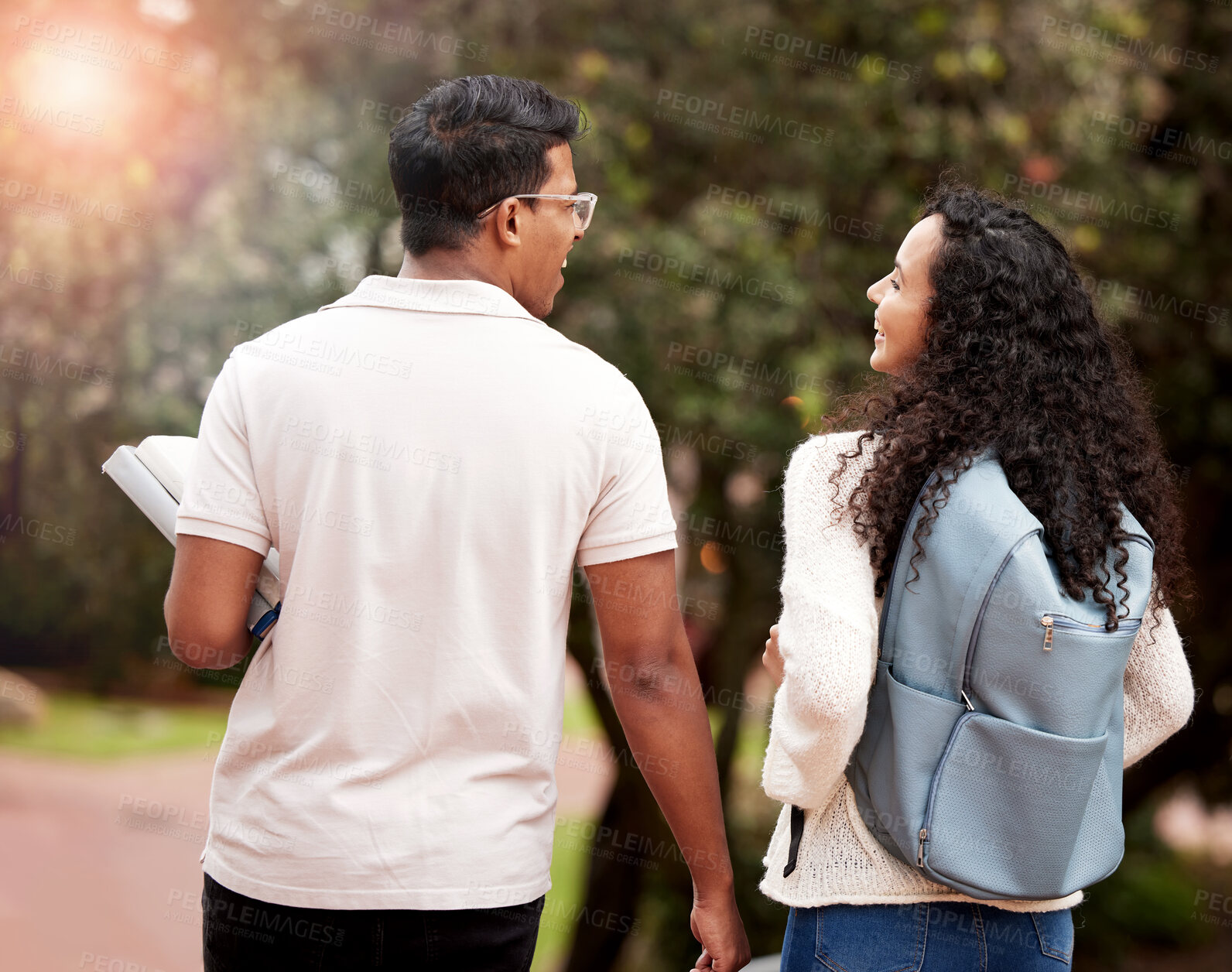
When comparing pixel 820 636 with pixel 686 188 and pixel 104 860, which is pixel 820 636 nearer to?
pixel 686 188

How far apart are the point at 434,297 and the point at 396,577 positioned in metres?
0.38

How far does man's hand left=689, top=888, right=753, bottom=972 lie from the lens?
1.74 m

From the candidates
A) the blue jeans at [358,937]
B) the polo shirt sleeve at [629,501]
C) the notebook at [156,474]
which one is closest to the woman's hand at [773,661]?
the polo shirt sleeve at [629,501]

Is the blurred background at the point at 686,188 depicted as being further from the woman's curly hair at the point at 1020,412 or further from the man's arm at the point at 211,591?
the man's arm at the point at 211,591

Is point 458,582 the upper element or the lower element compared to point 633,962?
upper

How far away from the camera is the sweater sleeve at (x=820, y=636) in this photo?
145 centimetres

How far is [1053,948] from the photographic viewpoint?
1538mm

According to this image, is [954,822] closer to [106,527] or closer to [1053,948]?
[1053,948]

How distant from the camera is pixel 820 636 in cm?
146

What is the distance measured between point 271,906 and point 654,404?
2.83m

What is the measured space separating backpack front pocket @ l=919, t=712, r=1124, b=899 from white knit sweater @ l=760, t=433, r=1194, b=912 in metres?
0.08

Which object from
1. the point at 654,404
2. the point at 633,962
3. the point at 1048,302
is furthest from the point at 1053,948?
the point at 633,962

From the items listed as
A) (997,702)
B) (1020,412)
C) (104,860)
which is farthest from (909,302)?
(104,860)

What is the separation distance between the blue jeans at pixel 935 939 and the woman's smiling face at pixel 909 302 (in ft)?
2.56
